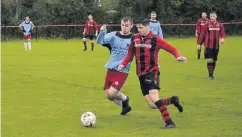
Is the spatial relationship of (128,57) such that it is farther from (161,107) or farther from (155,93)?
(161,107)

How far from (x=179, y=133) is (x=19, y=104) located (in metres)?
4.85

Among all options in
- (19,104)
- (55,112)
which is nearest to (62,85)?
(19,104)

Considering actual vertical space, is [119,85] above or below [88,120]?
above

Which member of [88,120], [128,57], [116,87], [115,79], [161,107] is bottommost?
[88,120]

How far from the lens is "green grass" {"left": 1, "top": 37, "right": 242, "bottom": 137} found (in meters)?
10.2

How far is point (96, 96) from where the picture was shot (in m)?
14.8

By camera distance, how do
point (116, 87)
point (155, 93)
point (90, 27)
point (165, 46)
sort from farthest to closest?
point (90, 27), point (116, 87), point (165, 46), point (155, 93)

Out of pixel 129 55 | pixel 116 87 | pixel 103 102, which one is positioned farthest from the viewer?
pixel 103 102

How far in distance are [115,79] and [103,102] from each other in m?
2.10

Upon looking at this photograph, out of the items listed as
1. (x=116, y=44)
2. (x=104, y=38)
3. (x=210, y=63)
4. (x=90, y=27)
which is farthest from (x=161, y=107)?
(x=90, y=27)

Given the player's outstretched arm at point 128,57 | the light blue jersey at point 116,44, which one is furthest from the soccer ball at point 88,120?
the light blue jersey at point 116,44

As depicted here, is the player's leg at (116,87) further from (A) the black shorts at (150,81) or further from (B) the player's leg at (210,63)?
(B) the player's leg at (210,63)

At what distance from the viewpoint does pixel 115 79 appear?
11727 millimetres

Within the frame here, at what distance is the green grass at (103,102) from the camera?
33.3 feet
